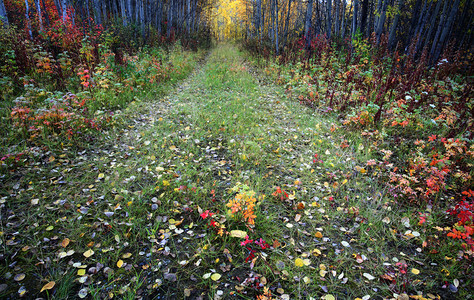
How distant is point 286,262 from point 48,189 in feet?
10.6

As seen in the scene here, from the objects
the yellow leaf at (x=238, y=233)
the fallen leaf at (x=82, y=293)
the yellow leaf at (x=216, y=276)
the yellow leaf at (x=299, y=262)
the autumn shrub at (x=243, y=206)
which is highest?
the autumn shrub at (x=243, y=206)

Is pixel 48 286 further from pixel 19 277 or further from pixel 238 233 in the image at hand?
pixel 238 233

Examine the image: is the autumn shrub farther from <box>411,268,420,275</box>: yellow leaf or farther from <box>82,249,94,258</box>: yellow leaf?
<box>411,268,420,275</box>: yellow leaf

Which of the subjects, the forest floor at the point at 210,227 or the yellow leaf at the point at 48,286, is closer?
the yellow leaf at the point at 48,286

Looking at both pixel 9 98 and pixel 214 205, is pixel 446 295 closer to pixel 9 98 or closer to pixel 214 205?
pixel 214 205

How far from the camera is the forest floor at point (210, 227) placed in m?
2.11

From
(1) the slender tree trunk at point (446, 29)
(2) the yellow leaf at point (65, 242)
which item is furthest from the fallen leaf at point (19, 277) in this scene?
Result: (1) the slender tree trunk at point (446, 29)

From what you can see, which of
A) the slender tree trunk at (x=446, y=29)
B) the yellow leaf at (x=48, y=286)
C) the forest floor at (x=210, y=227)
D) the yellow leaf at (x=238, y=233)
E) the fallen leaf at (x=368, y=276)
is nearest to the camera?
the yellow leaf at (x=48, y=286)

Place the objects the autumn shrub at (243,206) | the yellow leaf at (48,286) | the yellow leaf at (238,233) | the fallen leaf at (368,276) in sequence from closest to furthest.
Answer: the yellow leaf at (48,286), the fallen leaf at (368,276), the yellow leaf at (238,233), the autumn shrub at (243,206)

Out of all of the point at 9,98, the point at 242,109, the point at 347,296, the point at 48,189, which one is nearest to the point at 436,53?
the point at 242,109

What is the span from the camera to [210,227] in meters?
2.70

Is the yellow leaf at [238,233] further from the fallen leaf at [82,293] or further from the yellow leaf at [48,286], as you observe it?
the yellow leaf at [48,286]

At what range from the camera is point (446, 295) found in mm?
2090

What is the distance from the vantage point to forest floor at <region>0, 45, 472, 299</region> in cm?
211
